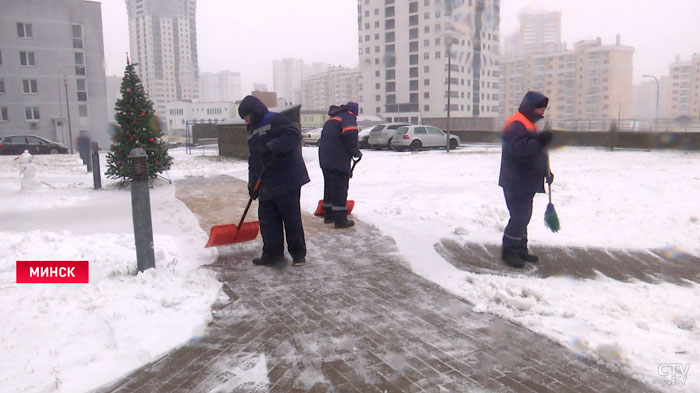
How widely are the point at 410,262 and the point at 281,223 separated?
146 centimetres

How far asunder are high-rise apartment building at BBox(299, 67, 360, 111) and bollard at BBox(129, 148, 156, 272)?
4282 inches

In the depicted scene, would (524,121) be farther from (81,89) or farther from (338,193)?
(81,89)

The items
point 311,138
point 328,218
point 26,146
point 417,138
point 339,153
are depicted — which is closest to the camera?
point 339,153

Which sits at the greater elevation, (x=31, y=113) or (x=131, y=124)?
(x=31, y=113)

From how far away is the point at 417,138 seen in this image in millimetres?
24844

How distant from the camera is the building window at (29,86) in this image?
154 ft

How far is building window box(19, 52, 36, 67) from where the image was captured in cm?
4656

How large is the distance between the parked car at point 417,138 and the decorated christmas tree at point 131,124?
48.5 feet

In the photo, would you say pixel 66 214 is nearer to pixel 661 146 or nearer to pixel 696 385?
pixel 696 385

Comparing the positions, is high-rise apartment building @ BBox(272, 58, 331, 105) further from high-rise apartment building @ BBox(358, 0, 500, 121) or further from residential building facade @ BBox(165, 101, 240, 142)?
residential building facade @ BBox(165, 101, 240, 142)

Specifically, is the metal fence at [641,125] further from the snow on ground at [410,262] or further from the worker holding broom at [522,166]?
the worker holding broom at [522,166]

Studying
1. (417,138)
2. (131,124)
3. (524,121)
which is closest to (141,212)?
(524,121)

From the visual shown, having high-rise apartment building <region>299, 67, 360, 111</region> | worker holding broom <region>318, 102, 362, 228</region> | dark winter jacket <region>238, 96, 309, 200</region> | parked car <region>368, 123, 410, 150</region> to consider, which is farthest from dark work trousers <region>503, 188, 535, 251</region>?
high-rise apartment building <region>299, 67, 360, 111</region>
